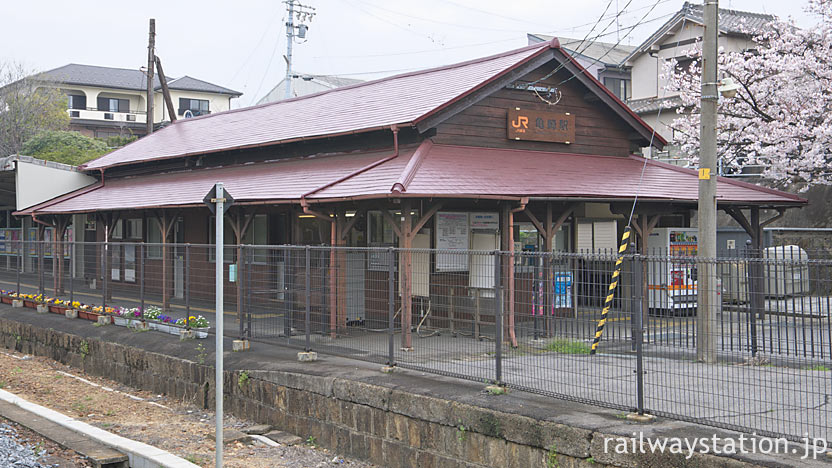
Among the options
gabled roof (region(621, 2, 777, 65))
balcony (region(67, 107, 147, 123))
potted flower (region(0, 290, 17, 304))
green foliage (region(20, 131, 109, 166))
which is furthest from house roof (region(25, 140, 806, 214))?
balcony (region(67, 107, 147, 123))

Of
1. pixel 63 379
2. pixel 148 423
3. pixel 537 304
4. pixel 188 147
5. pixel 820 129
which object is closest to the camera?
pixel 537 304

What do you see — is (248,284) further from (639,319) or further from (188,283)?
(639,319)

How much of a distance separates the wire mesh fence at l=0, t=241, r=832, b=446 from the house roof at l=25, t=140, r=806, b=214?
4.60 ft

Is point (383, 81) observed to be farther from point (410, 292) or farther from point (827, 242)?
point (827, 242)

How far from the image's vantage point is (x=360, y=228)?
1534 cm

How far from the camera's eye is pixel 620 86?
34.1 metres

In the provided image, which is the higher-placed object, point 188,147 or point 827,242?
point 188,147

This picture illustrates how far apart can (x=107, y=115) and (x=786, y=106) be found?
5272cm

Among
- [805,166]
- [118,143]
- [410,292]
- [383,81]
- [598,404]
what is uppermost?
[118,143]

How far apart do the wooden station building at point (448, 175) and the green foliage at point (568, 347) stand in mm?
2276

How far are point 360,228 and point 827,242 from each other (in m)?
14.5

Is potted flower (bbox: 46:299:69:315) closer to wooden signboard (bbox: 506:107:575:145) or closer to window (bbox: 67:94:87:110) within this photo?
wooden signboard (bbox: 506:107:575:145)

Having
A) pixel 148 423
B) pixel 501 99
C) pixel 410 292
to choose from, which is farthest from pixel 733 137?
pixel 148 423

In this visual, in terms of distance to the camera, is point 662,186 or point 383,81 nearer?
point 662,186
